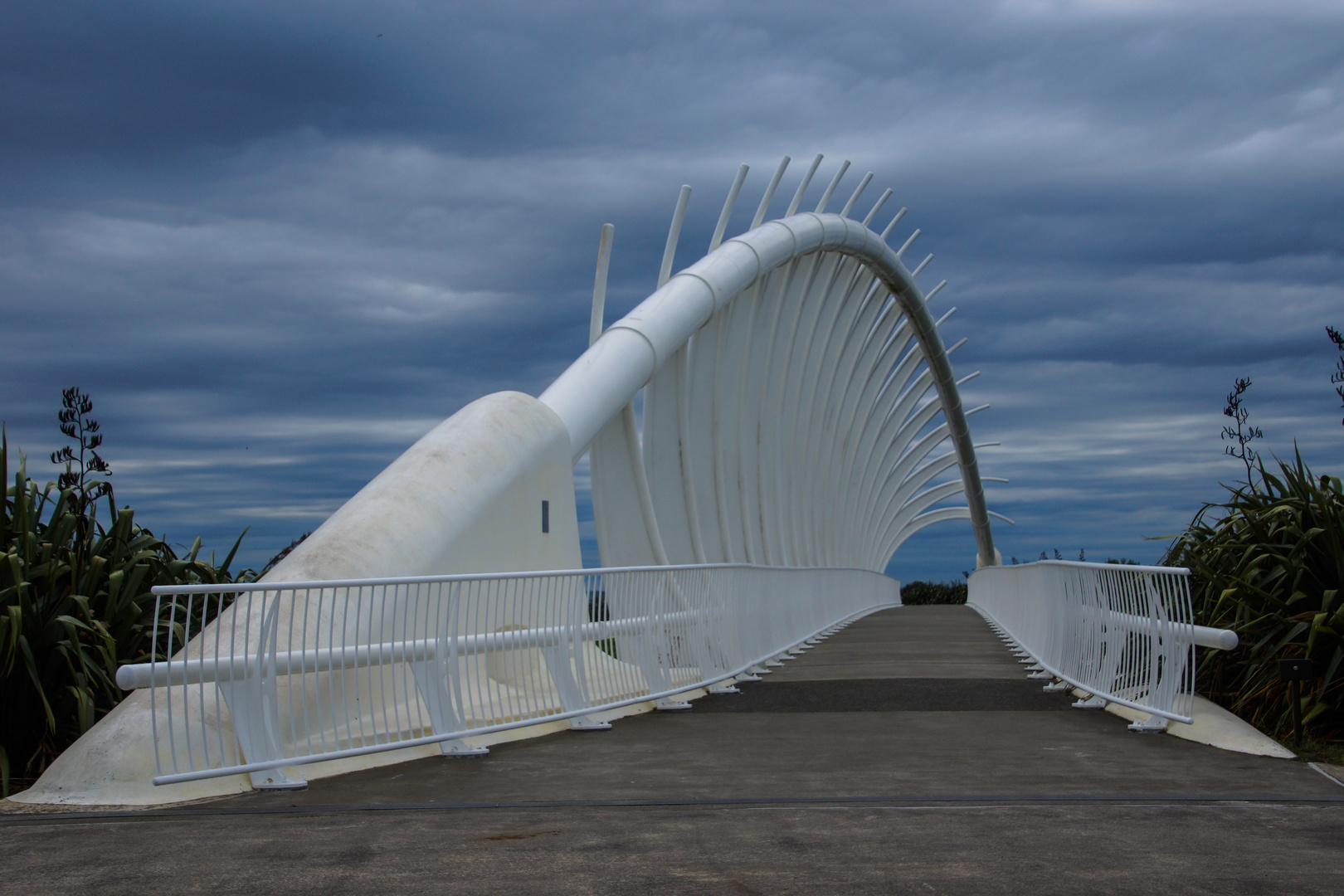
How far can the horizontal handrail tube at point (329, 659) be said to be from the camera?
22.7ft

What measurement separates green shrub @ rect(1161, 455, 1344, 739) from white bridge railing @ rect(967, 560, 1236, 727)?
472 mm

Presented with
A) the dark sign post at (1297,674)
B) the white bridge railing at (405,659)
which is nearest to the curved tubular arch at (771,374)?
the white bridge railing at (405,659)

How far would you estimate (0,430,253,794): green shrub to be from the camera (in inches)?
323

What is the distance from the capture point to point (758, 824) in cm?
589

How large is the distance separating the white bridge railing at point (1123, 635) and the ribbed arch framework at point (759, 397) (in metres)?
6.79

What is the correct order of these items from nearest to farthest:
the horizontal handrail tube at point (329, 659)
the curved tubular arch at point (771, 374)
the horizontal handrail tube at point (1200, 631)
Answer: the horizontal handrail tube at point (329, 659)
the horizontal handrail tube at point (1200, 631)
the curved tubular arch at point (771, 374)

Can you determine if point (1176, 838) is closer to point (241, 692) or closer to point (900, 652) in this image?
point (241, 692)

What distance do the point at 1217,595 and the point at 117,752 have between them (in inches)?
379

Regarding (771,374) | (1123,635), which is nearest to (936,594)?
(771,374)

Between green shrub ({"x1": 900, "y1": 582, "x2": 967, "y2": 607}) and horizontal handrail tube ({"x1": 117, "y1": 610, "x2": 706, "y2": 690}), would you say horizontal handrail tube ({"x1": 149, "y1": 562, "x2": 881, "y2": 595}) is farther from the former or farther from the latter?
green shrub ({"x1": 900, "y1": 582, "x2": 967, "y2": 607})

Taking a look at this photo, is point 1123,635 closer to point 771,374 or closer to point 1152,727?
point 1152,727

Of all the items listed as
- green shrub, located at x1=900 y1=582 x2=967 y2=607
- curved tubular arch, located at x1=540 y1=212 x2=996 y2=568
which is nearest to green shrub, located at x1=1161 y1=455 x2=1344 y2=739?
curved tubular arch, located at x1=540 y1=212 x2=996 y2=568

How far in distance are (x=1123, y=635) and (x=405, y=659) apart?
19.7 ft

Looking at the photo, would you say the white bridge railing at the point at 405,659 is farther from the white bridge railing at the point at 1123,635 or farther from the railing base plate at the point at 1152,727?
the railing base plate at the point at 1152,727
